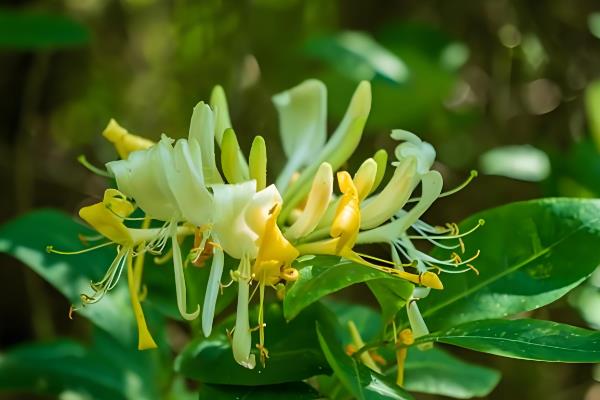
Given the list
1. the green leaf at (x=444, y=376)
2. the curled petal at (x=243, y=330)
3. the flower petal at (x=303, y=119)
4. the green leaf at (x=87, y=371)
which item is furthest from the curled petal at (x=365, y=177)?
the green leaf at (x=87, y=371)

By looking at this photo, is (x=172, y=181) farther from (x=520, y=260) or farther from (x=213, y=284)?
(x=520, y=260)

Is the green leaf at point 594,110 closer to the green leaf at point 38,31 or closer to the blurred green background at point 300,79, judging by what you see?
the blurred green background at point 300,79

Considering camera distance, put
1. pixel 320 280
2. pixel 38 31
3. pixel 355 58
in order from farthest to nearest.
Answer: pixel 355 58 → pixel 38 31 → pixel 320 280

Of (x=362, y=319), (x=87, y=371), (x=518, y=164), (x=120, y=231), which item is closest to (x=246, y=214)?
(x=120, y=231)

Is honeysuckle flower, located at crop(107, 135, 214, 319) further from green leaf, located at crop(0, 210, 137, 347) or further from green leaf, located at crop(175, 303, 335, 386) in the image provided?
green leaf, located at crop(0, 210, 137, 347)

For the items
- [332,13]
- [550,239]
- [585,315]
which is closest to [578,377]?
[585,315]

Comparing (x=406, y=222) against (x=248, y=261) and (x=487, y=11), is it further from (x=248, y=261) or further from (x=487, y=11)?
(x=487, y=11)

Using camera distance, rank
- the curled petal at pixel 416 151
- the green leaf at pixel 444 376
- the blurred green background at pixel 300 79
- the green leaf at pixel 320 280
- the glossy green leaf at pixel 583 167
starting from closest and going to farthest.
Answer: the green leaf at pixel 320 280 → the curled petal at pixel 416 151 → the green leaf at pixel 444 376 → the glossy green leaf at pixel 583 167 → the blurred green background at pixel 300 79
